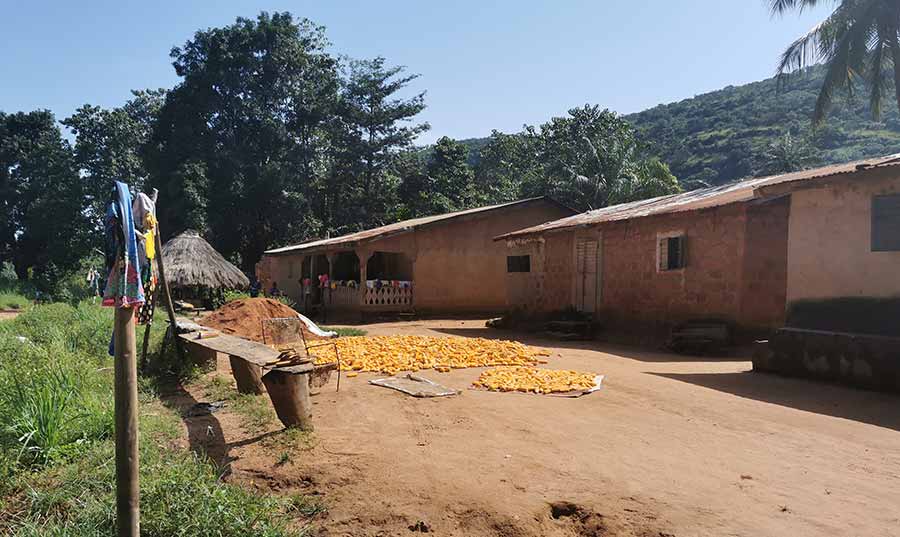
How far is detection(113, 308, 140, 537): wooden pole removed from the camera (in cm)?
306

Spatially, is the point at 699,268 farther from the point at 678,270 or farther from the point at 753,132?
the point at 753,132

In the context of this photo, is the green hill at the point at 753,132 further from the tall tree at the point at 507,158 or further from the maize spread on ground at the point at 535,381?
the maize spread on ground at the point at 535,381

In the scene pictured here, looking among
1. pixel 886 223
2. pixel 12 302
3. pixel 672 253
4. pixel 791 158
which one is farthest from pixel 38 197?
pixel 791 158

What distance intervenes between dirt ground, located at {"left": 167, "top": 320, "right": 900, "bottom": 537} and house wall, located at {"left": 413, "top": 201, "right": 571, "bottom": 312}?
40.8ft

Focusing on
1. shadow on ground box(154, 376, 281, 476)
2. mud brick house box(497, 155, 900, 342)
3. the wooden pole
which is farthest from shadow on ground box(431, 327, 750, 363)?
the wooden pole

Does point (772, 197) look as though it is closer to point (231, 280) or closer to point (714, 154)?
point (231, 280)

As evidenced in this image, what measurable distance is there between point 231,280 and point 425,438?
18623 millimetres

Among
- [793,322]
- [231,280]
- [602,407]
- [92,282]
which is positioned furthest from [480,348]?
[92,282]

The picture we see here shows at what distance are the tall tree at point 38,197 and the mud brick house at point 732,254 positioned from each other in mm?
25037

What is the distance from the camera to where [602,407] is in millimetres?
6777

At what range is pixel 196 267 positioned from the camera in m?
21.1

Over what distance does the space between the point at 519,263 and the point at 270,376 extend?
13.4 meters

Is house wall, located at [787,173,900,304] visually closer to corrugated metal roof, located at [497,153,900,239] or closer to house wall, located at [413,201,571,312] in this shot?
corrugated metal roof, located at [497,153,900,239]

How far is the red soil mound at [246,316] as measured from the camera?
12.4 m
